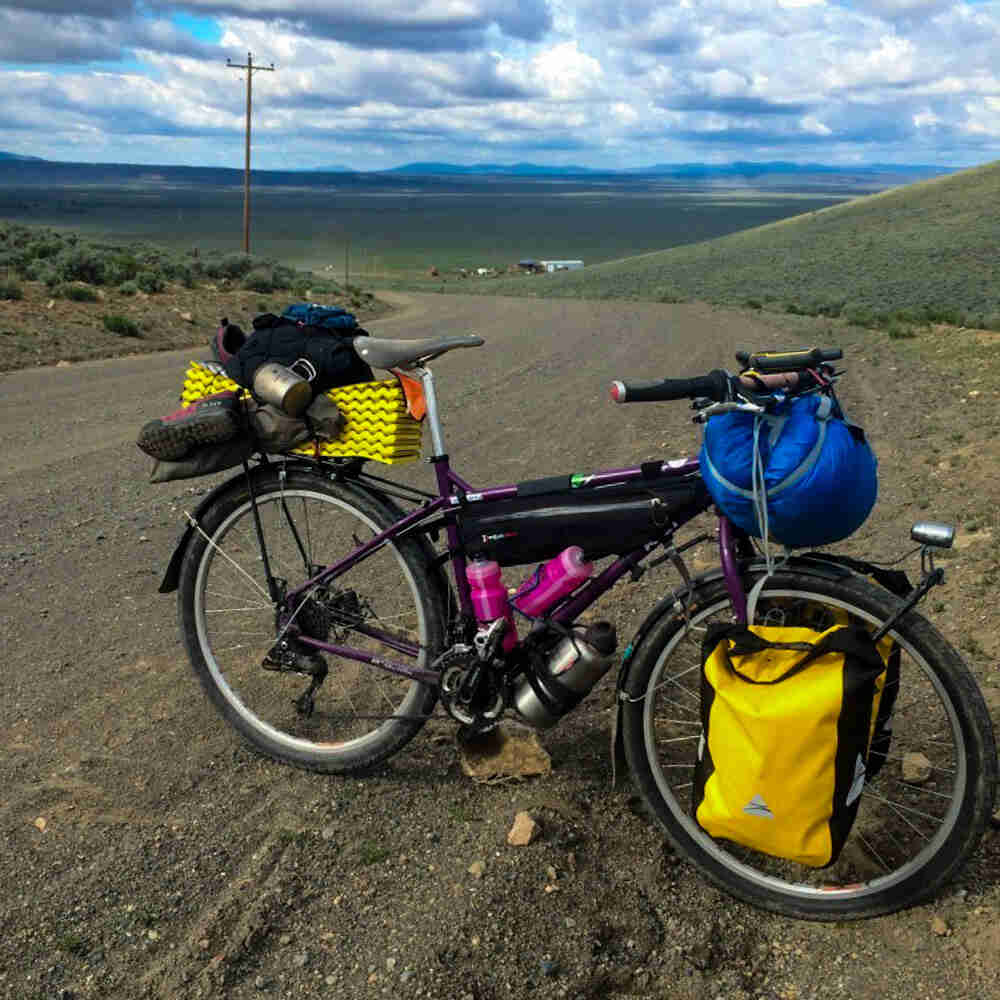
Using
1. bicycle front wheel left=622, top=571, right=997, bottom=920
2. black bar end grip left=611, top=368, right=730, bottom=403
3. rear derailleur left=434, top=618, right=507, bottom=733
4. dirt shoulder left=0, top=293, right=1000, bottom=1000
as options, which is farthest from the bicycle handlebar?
dirt shoulder left=0, top=293, right=1000, bottom=1000

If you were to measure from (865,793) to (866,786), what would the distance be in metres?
0.08

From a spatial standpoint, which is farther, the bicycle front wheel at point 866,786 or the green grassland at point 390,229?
the green grassland at point 390,229

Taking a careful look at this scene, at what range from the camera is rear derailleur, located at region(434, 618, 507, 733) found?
3.29 meters

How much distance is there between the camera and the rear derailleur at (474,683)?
3.29 m

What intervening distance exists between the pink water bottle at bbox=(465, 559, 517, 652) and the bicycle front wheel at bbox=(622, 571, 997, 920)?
1.41 ft

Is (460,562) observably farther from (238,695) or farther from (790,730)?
(238,695)

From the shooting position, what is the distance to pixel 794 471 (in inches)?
102

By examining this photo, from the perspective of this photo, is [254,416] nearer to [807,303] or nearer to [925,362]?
[925,362]

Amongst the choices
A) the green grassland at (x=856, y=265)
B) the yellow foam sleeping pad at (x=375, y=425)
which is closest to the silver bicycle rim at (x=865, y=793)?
the yellow foam sleeping pad at (x=375, y=425)

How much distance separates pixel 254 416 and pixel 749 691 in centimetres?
→ 182

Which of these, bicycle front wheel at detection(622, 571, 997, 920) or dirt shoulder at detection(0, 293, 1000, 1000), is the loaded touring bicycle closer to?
bicycle front wheel at detection(622, 571, 997, 920)

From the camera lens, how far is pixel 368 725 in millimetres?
3828

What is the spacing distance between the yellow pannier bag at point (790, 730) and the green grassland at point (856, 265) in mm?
19581

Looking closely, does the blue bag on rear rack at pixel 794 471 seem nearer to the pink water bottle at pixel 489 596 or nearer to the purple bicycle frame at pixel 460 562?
the purple bicycle frame at pixel 460 562
